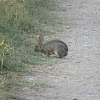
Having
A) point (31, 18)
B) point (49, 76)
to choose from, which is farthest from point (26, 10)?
point (49, 76)

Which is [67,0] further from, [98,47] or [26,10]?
[98,47]

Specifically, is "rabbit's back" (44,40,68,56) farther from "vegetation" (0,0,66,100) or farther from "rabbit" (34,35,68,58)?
"vegetation" (0,0,66,100)

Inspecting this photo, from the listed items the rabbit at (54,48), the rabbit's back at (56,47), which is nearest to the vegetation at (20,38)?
the rabbit at (54,48)

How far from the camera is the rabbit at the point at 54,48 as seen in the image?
9.02 meters

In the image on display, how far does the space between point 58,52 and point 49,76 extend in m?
1.43

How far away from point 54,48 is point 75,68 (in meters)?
1.08

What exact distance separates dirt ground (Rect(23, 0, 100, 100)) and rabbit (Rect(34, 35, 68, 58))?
19 cm

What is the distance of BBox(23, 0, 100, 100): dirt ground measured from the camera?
6633mm

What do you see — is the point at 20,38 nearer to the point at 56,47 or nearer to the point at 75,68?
the point at 56,47

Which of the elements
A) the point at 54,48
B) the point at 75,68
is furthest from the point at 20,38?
the point at 75,68

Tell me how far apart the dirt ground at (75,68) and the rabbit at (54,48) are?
19cm

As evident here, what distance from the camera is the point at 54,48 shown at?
30.1 ft

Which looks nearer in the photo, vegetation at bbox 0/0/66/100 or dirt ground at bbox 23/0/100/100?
dirt ground at bbox 23/0/100/100

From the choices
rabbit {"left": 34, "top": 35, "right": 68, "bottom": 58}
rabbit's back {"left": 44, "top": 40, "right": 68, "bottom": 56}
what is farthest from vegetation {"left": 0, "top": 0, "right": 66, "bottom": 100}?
rabbit's back {"left": 44, "top": 40, "right": 68, "bottom": 56}
